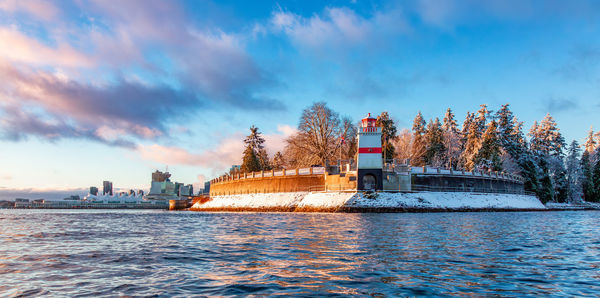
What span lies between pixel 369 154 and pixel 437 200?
901cm

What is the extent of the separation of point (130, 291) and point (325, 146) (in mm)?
59741

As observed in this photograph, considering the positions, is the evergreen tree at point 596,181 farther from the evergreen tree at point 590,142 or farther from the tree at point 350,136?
the tree at point 350,136

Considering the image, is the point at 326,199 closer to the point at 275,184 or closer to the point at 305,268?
the point at 275,184

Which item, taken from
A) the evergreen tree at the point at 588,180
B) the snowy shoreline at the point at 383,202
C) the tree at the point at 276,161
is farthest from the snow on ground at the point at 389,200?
the tree at the point at 276,161

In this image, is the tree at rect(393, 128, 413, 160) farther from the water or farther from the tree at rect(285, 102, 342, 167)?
the water

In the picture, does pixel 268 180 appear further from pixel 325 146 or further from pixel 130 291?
pixel 130 291

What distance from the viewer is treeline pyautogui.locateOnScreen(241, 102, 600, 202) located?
6575cm

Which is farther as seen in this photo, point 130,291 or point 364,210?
point 364,210

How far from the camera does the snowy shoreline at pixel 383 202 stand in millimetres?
38594

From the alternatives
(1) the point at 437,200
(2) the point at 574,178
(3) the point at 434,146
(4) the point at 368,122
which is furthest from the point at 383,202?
(2) the point at 574,178

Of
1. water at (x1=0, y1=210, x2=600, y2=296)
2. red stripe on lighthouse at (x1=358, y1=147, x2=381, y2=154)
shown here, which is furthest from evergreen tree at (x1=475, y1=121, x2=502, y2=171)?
water at (x1=0, y1=210, x2=600, y2=296)

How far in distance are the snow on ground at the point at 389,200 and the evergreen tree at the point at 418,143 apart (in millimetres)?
21390

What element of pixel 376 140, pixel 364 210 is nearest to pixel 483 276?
pixel 364 210

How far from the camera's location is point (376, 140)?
41.7 m
